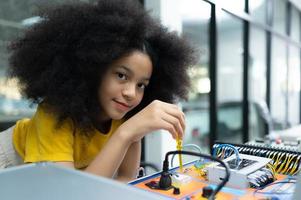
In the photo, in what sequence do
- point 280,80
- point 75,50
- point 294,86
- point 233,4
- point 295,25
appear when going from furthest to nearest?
point 295,25 → point 294,86 → point 280,80 → point 233,4 → point 75,50

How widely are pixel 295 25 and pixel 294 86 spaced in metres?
1.13

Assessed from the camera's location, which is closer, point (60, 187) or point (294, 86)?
point (60, 187)

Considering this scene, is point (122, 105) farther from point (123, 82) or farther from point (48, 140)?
point (48, 140)

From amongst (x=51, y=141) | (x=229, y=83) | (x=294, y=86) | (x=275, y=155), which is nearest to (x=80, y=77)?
(x=51, y=141)

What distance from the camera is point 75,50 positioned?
829 mm

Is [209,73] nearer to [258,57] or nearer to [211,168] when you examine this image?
[211,168]

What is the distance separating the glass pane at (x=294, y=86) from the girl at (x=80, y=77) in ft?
14.6

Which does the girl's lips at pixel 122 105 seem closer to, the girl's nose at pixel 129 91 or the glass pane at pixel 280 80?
the girl's nose at pixel 129 91

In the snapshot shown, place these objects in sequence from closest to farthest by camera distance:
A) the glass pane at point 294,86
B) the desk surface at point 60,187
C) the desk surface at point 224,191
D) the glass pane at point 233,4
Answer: the desk surface at point 60,187 → the desk surface at point 224,191 → the glass pane at point 233,4 → the glass pane at point 294,86

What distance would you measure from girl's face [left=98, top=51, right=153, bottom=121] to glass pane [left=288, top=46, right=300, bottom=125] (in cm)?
445

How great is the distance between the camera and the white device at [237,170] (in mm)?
646

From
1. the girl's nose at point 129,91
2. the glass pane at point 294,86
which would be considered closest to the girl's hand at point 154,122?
the girl's nose at point 129,91

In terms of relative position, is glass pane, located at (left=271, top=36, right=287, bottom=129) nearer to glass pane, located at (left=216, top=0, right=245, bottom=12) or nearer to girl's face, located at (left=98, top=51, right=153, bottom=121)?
glass pane, located at (left=216, top=0, right=245, bottom=12)

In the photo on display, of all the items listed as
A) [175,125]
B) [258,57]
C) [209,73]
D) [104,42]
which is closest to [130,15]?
[104,42]
